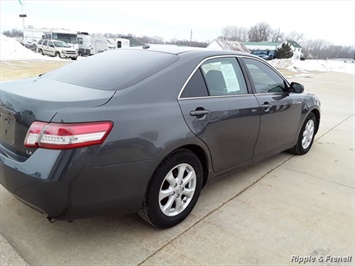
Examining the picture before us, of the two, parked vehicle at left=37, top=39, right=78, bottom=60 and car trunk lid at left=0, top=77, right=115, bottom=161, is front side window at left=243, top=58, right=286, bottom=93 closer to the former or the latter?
car trunk lid at left=0, top=77, right=115, bottom=161

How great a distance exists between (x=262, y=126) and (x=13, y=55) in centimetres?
2769

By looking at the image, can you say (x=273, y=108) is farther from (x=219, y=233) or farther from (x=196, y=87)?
(x=219, y=233)

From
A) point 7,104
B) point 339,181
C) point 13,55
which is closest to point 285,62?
point 13,55

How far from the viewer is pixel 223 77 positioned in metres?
3.22

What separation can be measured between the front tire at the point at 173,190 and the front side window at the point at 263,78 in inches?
53.3

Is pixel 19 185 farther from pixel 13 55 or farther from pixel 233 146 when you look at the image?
pixel 13 55

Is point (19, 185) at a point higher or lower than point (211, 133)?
lower

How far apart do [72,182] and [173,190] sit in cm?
91

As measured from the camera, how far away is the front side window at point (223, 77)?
9.88ft

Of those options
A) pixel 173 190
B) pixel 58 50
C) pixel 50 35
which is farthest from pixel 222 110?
pixel 50 35

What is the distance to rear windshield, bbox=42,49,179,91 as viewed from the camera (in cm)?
253

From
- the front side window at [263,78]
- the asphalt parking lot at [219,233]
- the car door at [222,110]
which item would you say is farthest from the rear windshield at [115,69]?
the asphalt parking lot at [219,233]

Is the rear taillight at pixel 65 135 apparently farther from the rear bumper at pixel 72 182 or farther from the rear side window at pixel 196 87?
the rear side window at pixel 196 87

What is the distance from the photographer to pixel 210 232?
8.92ft
